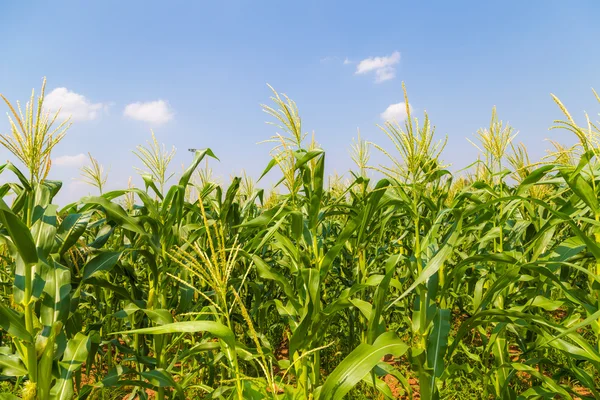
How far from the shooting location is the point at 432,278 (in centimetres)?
223

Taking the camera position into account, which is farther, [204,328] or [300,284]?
[300,284]

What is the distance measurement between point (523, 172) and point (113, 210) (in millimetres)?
3349

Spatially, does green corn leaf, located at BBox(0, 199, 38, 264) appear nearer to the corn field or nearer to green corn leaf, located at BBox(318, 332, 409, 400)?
the corn field

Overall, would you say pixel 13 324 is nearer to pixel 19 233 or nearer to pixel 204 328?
pixel 19 233

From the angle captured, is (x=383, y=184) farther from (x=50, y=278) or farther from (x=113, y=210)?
(x=50, y=278)

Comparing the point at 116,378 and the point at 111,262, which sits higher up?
→ the point at 111,262

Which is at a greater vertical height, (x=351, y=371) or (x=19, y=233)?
(x=19, y=233)

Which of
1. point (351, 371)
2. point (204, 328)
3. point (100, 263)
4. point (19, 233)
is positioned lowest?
point (351, 371)

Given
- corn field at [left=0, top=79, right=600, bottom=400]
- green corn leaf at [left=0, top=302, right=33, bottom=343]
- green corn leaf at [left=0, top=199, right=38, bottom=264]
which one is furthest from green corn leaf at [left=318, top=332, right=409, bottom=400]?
green corn leaf at [left=0, top=199, right=38, bottom=264]

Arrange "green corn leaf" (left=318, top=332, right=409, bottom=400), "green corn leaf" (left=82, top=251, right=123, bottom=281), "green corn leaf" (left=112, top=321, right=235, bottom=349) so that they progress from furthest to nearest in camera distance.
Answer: "green corn leaf" (left=82, top=251, right=123, bottom=281)
"green corn leaf" (left=318, top=332, right=409, bottom=400)
"green corn leaf" (left=112, top=321, right=235, bottom=349)

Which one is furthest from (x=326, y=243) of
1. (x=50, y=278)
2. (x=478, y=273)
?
(x=50, y=278)

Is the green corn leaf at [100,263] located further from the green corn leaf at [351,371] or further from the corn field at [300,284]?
the green corn leaf at [351,371]

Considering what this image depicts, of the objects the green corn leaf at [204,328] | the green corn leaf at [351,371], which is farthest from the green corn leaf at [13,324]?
the green corn leaf at [351,371]

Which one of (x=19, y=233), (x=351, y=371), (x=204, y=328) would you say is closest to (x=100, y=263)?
(x=19, y=233)
